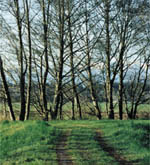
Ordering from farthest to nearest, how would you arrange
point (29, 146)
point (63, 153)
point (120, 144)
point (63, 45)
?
point (63, 45) → point (120, 144) → point (29, 146) → point (63, 153)

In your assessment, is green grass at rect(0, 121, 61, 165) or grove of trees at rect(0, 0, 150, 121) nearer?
green grass at rect(0, 121, 61, 165)

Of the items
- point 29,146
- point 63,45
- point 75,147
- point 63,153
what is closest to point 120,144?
point 75,147

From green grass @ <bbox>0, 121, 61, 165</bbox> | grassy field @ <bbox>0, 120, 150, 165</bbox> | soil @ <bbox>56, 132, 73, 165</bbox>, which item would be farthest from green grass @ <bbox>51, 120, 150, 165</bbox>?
green grass @ <bbox>0, 121, 61, 165</bbox>

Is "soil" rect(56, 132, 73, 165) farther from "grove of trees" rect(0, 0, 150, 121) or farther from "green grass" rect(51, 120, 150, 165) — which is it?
"grove of trees" rect(0, 0, 150, 121)

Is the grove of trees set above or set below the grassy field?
above

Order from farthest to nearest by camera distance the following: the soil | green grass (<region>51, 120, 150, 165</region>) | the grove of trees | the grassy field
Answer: the grove of trees, green grass (<region>51, 120, 150, 165</region>), the grassy field, the soil

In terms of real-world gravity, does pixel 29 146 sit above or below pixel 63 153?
above

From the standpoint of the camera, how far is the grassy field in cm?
673

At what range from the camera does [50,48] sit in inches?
829

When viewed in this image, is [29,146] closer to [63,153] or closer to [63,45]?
[63,153]

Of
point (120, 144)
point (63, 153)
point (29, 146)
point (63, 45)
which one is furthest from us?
point (63, 45)

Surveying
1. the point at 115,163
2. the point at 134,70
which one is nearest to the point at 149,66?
the point at 134,70

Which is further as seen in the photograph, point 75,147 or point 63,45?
point 63,45

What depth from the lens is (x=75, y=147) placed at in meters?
7.95
